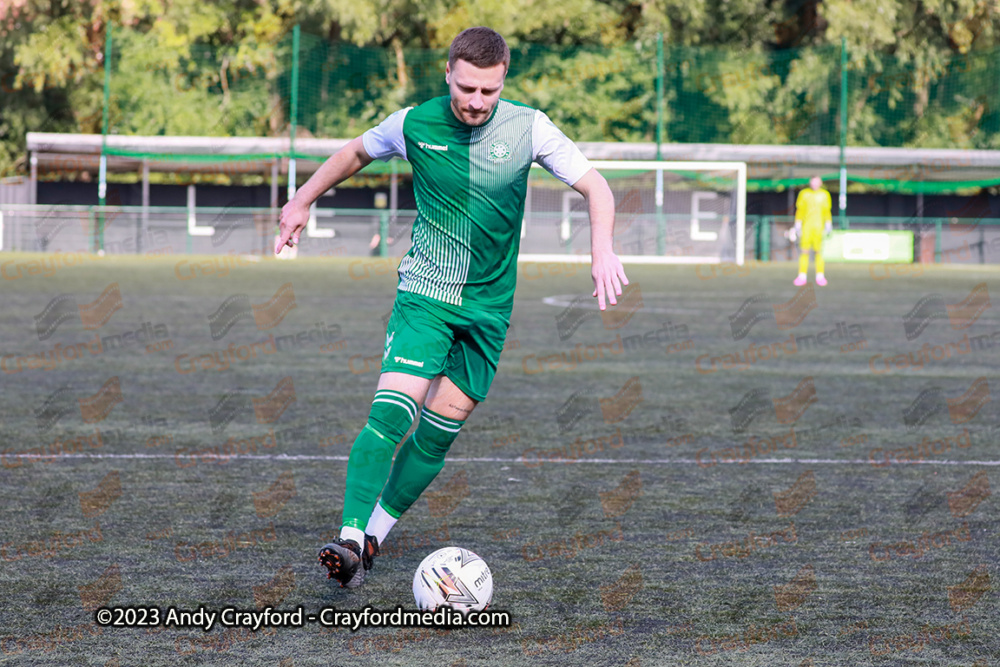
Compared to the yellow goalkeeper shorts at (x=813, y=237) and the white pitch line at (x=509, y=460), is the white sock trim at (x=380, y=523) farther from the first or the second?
the yellow goalkeeper shorts at (x=813, y=237)

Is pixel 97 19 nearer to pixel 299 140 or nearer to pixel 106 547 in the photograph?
pixel 299 140

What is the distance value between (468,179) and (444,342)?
1.85 feet

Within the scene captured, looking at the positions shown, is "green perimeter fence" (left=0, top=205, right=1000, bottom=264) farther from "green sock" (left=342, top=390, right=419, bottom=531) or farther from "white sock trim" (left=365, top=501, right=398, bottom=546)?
"green sock" (left=342, top=390, right=419, bottom=531)

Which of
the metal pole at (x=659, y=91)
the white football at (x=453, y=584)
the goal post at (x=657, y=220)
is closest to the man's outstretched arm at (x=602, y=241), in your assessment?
the white football at (x=453, y=584)

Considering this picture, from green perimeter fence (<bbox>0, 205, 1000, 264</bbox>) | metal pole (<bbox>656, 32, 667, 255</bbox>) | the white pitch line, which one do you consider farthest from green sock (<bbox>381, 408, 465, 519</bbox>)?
metal pole (<bbox>656, 32, 667, 255</bbox>)

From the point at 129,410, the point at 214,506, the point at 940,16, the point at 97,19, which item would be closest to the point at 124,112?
the point at 97,19

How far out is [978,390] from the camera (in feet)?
34.5

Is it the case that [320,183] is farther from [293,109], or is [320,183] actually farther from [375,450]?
[293,109]

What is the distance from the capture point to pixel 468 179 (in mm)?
4676

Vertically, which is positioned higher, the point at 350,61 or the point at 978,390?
the point at 350,61

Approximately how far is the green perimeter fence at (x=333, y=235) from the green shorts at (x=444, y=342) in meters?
29.4

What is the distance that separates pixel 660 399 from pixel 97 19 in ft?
131

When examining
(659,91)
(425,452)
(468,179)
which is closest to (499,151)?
(468,179)

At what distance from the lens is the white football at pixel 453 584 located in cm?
415
